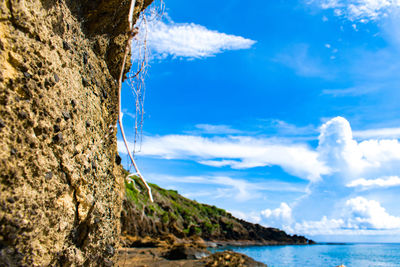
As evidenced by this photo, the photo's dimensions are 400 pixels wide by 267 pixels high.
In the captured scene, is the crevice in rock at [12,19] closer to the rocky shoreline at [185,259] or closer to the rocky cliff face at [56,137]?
the rocky cliff face at [56,137]

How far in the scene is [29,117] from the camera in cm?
232

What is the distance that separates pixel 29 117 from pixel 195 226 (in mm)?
50016

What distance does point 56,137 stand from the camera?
2572 mm

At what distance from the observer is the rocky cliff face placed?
2.15m

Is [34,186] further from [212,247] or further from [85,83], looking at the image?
[212,247]

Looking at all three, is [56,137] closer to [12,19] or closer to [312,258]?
[12,19]

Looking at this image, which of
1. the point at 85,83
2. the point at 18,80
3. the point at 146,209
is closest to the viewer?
the point at 18,80

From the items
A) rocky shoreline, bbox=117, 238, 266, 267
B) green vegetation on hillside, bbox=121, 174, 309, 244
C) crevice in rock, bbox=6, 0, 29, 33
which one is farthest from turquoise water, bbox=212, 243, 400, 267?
crevice in rock, bbox=6, 0, 29, 33

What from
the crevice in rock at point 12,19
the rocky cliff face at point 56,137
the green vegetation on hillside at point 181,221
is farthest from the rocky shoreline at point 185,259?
the crevice in rock at point 12,19

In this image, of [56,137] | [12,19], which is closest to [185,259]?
[56,137]

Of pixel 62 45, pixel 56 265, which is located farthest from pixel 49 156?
pixel 62 45

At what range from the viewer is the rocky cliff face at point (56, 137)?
2.15 metres

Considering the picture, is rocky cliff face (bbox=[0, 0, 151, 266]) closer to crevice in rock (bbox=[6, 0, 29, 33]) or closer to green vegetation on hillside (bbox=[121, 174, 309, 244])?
crevice in rock (bbox=[6, 0, 29, 33])

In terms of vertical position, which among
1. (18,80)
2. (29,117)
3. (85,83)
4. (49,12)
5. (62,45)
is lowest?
(29,117)
